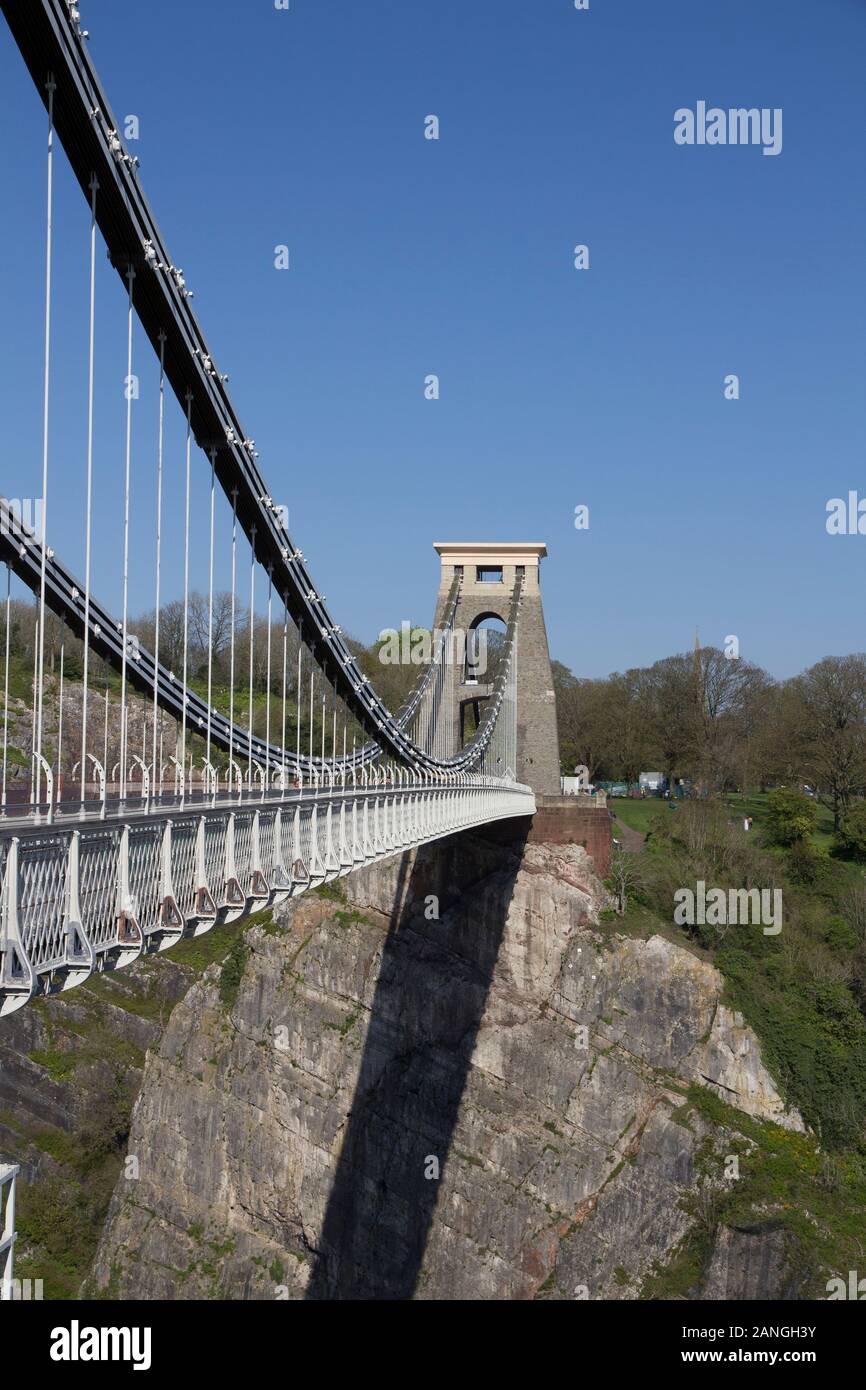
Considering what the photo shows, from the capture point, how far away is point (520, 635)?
47.8 meters

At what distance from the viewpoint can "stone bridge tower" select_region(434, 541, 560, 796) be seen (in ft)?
153

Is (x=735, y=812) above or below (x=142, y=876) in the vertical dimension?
below

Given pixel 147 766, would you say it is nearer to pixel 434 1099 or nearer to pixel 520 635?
pixel 434 1099

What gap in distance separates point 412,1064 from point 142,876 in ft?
96.1

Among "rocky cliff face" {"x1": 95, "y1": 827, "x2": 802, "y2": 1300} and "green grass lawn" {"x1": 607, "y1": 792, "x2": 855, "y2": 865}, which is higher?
"green grass lawn" {"x1": 607, "y1": 792, "x2": 855, "y2": 865}

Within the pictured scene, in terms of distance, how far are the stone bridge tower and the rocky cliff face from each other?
747cm

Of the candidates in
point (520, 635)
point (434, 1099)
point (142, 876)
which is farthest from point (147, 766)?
point (520, 635)

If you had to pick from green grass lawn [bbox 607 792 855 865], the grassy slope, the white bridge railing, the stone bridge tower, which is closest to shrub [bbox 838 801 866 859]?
green grass lawn [bbox 607 792 855 865]

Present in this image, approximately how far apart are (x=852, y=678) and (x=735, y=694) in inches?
300

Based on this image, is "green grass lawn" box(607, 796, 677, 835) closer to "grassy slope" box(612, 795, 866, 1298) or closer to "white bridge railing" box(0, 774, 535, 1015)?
"grassy slope" box(612, 795, 866, 1298)

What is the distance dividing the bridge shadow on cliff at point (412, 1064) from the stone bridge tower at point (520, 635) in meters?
7.21

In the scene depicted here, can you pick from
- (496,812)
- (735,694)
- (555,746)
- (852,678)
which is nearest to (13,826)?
(496,812)

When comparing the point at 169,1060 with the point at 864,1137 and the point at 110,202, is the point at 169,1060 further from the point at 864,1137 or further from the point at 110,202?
the point at 110,202

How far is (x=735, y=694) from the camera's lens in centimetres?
6062
